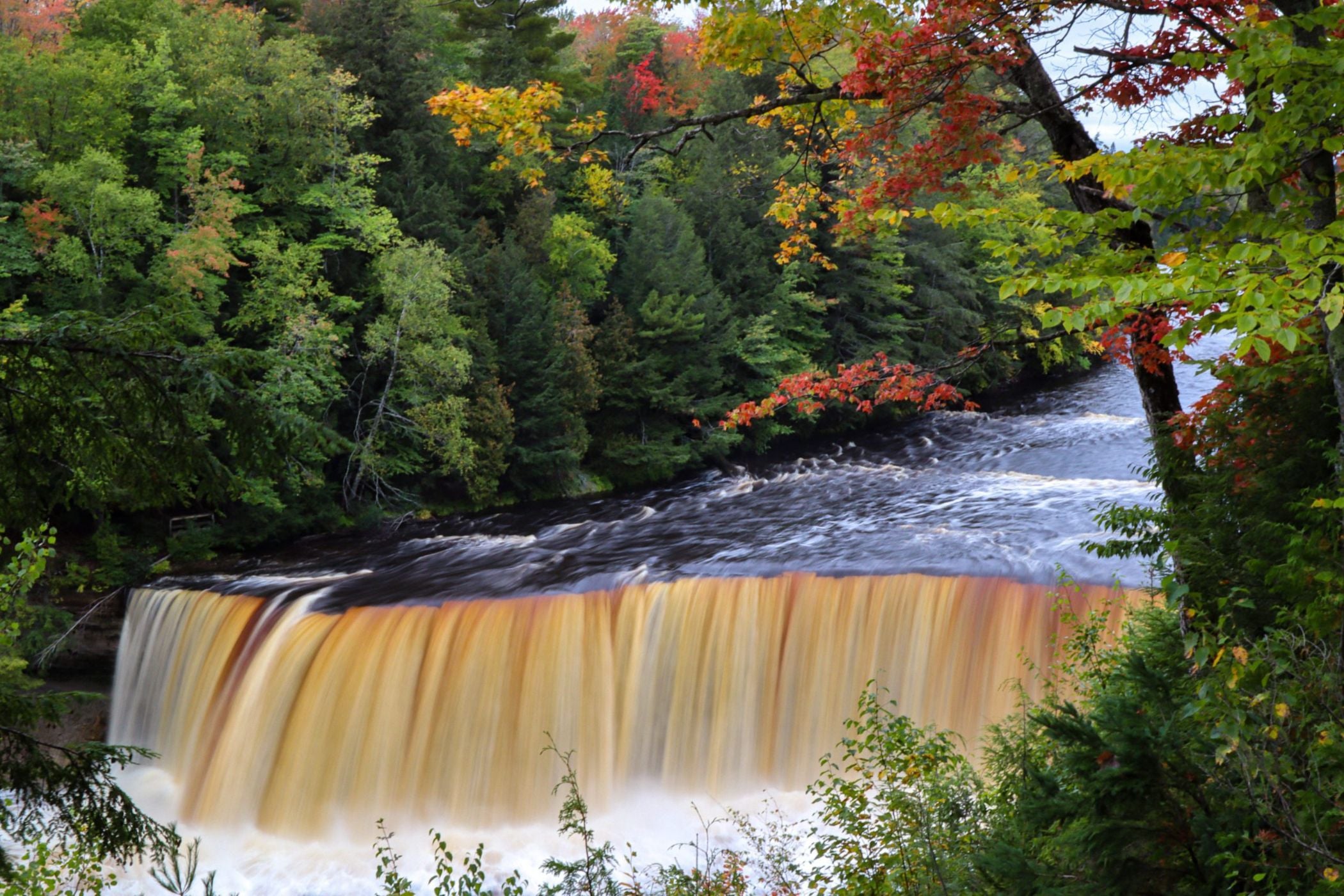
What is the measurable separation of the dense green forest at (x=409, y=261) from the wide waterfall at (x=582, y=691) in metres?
2.92

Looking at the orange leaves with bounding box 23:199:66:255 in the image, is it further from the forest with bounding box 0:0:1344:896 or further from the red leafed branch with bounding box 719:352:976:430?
the red leafed branch with bounding box 719:352:976:430

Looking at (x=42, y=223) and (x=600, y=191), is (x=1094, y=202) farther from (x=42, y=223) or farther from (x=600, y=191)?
(x=600, y=191)

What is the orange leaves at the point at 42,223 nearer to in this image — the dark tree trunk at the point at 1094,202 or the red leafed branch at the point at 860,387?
the red leafed branch at the point at 860,387

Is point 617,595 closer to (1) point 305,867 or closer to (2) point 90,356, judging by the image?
(1) point 305,867

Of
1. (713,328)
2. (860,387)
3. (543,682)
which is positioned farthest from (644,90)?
(860,387)

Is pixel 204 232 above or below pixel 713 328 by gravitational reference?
above

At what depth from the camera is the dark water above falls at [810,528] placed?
1364 cm

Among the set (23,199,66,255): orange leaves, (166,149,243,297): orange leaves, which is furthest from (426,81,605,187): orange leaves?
(23,199,66,255): orange leaves

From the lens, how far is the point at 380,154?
75.8 feet

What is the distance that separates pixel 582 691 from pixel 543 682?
49 centimetres

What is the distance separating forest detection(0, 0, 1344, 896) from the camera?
11.0 feet

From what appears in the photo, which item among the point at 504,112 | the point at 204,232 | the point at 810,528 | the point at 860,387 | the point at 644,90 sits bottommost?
the point at 810,528

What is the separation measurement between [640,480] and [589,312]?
5.34 m

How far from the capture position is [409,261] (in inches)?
752
